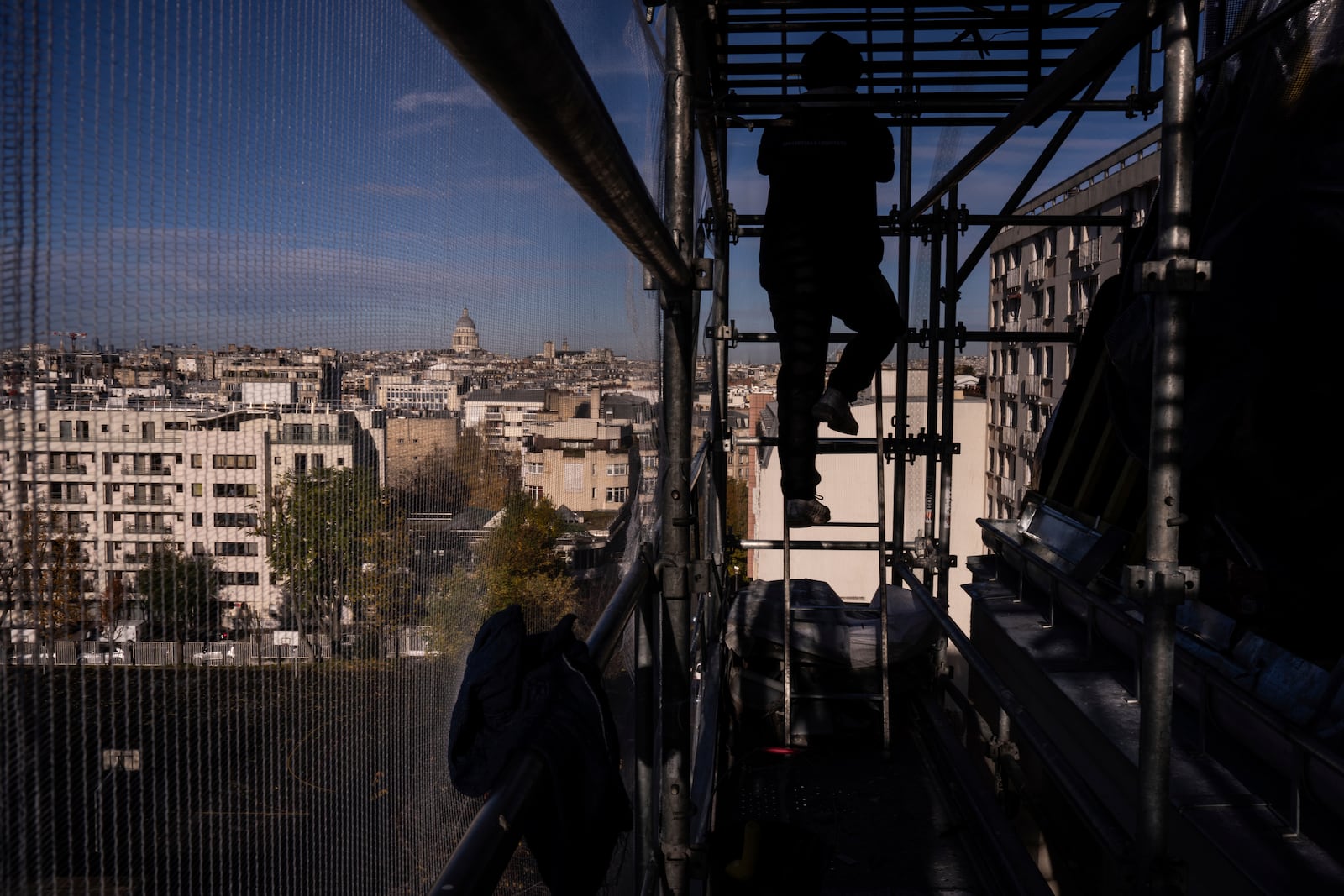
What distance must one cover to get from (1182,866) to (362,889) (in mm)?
1338

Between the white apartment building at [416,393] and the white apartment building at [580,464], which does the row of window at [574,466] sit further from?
the white apartment building at [416,393]

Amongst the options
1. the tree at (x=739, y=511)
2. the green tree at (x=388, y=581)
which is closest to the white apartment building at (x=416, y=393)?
the green tree at (x=388, y=581)

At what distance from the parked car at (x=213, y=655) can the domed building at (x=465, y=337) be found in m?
0.54

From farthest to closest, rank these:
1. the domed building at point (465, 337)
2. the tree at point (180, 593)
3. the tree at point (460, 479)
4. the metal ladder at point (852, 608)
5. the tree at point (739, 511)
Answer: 1. the tree at point (739, 511)
2. the metal ladder at point (852, 608)
3. the domed building at point (465, 337)
4. the tree at point (460, 479)
5. the tree at point (180, 593)

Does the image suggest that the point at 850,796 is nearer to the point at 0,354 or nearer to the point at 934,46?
the point at 934,46

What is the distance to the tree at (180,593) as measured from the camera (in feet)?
1.92

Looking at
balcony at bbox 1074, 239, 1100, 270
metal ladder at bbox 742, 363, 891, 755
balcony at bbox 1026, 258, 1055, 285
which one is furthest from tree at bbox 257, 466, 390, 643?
balcony at bbox 1026, 258, 1055, 285

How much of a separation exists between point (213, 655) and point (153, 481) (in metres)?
0.13

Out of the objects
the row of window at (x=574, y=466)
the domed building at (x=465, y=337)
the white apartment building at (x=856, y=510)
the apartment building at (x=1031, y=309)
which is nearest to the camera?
the domed building at (x=465, y=337)

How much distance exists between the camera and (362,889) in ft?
2.96

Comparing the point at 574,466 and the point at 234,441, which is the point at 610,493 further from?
the point at 234,441

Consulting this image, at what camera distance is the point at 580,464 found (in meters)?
1.81

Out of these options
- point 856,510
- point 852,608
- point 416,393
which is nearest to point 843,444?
point 852,608

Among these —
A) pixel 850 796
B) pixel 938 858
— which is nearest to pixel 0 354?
pixel 938 858
